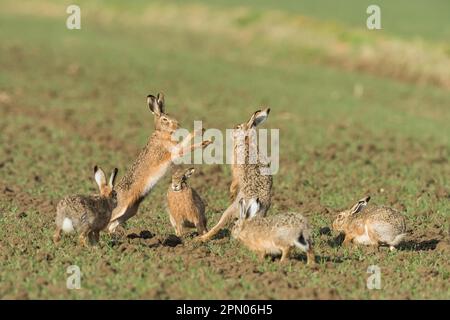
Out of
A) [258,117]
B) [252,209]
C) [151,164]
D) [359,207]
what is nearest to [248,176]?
[258,117]

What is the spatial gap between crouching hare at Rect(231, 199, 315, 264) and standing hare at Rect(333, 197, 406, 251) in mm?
1144

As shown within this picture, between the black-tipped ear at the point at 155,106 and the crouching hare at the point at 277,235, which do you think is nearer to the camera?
the crouching hare at the point at 277,235

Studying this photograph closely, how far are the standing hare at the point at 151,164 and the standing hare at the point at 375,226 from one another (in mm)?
2338

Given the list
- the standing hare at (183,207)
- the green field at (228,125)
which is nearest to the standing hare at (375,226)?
the green field at (228,125)

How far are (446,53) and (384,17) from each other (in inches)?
436

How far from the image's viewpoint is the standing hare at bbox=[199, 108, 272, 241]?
445 inches

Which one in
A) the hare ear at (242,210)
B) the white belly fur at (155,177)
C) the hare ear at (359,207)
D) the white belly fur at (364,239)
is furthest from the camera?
the white belly fur at (155,177)

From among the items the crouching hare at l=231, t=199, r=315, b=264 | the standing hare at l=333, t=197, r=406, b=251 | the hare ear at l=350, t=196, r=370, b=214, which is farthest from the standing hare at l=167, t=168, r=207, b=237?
the hare ear at l=350, t=196, r=370, b=214

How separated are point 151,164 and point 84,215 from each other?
79.6 inches

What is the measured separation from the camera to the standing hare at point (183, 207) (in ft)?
37.9

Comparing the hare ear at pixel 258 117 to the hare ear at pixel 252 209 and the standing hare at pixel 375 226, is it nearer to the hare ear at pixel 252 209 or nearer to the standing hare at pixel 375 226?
the standing hare at pixel 375 226

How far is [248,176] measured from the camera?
11656 millimetres

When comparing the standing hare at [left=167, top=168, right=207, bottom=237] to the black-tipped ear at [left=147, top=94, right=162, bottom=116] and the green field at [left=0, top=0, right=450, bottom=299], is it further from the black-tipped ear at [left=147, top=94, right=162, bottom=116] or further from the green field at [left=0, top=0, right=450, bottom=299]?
the black-tipped ear at [left=147, top=94, right=162, bottom=116]

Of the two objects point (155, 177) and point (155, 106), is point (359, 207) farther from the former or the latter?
point (155, 106)
